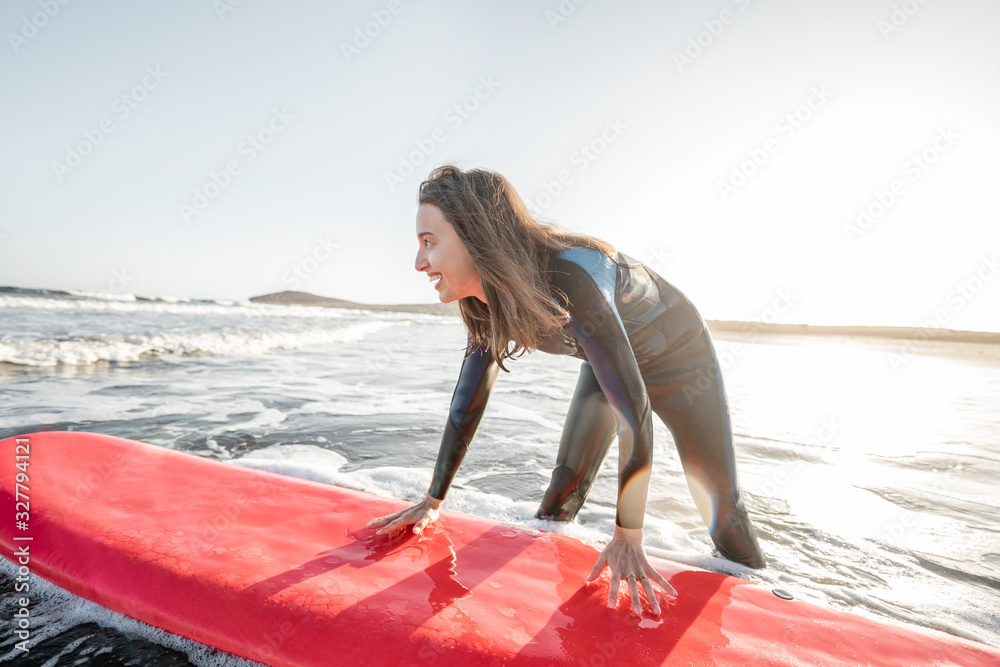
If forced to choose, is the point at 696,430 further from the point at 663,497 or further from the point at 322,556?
the point at 322,556

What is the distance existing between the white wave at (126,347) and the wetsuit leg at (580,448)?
21.9 feet

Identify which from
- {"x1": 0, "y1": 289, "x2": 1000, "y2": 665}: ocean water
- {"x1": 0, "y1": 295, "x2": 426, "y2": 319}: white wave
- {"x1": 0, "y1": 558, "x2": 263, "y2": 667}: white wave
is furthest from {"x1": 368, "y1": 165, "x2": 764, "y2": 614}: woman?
{"x1": 0, "y1": 295, "x2": 426, "y2": 319}: white wave

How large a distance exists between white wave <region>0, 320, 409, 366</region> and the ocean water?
2.4 inches

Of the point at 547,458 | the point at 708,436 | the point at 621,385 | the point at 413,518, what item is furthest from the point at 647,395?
the point at 547,458

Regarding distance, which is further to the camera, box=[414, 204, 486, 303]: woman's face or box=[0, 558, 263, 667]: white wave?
box=[414, 204, 486, 303]: woman's face

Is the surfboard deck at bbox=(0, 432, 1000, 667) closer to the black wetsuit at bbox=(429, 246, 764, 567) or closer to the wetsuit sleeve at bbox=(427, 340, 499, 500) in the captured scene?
the wetsuit sleeve at bbox=(427, 340, 499, 500)

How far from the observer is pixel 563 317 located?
1402 mm

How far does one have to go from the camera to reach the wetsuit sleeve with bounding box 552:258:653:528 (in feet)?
4.27

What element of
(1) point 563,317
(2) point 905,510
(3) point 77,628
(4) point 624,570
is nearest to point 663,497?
(2) point 905,510

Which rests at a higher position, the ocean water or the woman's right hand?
the woman's right hand

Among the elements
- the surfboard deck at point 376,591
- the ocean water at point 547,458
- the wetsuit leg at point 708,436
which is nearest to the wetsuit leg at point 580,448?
the ocean water at point 547,458

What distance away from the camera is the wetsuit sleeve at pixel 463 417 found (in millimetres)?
1728

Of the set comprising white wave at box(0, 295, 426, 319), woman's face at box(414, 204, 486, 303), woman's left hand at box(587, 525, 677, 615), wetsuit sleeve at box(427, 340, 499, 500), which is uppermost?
woman's face at box(414, 204, 486, 303)

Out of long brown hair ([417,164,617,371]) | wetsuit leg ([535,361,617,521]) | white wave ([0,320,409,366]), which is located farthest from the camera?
white wave ([0,320,409,366])
